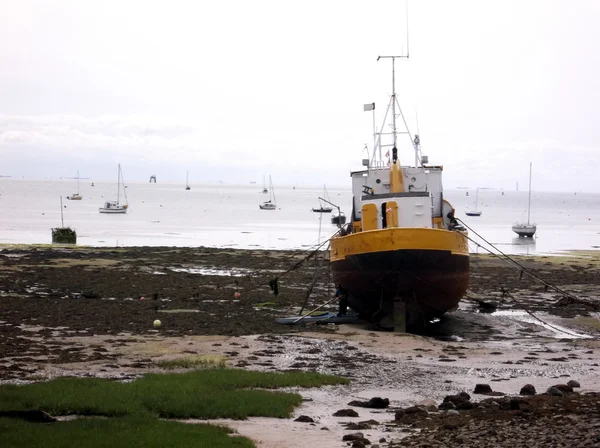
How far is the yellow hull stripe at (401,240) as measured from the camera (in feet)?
80.2

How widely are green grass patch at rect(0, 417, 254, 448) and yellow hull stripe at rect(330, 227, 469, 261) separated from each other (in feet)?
44.6

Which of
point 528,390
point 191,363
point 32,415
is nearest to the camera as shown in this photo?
point 32,415

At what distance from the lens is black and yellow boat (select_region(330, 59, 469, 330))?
24594 millimetres

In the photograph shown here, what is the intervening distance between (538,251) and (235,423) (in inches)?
2512

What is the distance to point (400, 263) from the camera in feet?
80.4

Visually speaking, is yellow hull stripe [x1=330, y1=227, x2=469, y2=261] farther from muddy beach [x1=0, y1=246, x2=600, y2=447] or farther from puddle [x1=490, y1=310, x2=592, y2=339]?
puddle [x1=490, y1=310, x2=592, y2=339]

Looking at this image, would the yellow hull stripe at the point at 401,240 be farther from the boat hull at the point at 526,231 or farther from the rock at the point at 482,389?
the boat hull at the point at 526,231

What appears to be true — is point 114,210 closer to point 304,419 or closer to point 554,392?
point 554,392

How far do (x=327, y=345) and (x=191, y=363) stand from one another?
15.5 feet

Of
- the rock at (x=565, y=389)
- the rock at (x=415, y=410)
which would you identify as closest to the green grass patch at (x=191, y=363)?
the rock at (x=415, y=410)

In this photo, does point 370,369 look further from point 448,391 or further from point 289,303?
point 289,303

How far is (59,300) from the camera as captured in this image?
2847cm

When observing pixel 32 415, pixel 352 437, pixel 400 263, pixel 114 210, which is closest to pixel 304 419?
pixel 352 437

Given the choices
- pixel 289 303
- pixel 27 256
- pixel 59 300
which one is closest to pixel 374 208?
pixel 289 303
